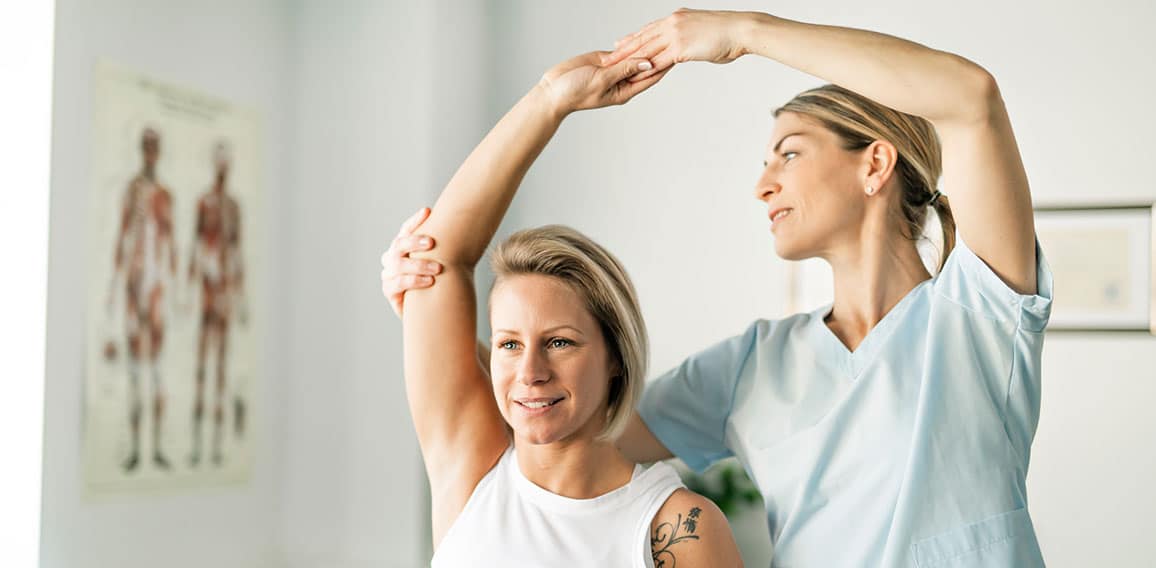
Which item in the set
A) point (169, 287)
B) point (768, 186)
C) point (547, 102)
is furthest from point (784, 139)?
point (169, 287)

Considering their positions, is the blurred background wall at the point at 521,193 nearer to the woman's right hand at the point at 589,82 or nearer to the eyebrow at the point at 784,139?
the eyebrow at the point at 784,139

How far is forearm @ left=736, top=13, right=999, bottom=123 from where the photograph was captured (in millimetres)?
1142

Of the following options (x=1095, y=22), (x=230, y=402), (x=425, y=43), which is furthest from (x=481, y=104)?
(x=1095, y=22)

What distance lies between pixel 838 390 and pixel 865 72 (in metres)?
0.49

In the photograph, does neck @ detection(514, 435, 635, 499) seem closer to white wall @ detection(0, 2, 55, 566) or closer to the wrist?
the wrist

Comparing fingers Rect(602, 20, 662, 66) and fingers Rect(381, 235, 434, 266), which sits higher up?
fingers Rect(602, 20, 662, 66)

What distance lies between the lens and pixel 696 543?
1301 mm

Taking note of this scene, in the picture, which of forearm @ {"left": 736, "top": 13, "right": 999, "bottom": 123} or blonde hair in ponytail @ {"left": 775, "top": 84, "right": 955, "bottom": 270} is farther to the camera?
blonde hair in ponytail @ {"left": 775, "top": 84, "right": 955, "bottom": 270}

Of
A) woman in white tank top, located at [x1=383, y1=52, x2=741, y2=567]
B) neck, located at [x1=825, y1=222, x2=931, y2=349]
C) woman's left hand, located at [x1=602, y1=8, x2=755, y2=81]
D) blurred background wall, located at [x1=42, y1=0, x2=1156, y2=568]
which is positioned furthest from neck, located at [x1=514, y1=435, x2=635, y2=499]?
blurred background wall, located at [x1=42, y1=0, x2=1156, y2=568]

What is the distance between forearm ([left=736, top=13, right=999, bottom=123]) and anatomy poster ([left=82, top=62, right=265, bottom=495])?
1.96m

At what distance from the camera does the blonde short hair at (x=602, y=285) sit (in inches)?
53.3

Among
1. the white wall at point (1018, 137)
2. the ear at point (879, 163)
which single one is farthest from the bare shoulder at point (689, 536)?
the white wall at point (1018, 137)

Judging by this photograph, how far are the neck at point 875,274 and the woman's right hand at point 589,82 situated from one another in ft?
1.28

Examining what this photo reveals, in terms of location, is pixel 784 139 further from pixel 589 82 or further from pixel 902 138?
pixel 589 82
